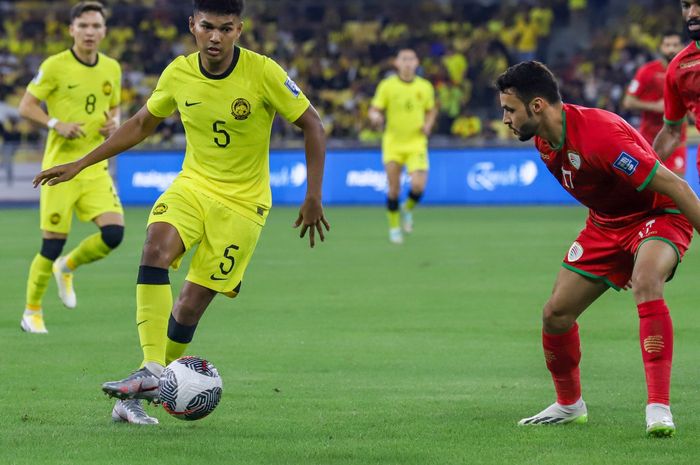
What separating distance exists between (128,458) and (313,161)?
6.30ft

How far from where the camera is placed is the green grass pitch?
19.6 feet

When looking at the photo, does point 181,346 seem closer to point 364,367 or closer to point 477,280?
point 364,367

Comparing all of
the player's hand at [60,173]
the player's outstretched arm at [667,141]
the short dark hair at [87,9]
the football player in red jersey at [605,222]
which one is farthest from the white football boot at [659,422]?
the short dark hair at [87,9]

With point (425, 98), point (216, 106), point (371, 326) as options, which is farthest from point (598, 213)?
point (425, 98)

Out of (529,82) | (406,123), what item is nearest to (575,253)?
(529,82)

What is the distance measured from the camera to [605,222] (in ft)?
21.6

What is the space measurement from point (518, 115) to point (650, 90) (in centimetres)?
1002

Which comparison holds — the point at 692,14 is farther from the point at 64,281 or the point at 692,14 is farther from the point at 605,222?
the point at 64,281

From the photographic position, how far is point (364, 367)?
8523 mm

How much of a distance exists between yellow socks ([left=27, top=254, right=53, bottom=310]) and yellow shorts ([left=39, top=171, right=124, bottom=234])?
29 centimetres

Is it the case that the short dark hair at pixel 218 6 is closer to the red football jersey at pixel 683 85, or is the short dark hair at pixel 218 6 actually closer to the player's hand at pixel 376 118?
the red football jersey at pixel 683 85

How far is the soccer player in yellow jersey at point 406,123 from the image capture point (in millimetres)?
19781

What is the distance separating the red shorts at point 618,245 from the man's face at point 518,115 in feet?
2.35

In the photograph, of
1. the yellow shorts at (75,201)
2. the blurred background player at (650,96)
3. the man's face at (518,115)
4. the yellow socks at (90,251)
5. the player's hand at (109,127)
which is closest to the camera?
the man's face at (518,115)
